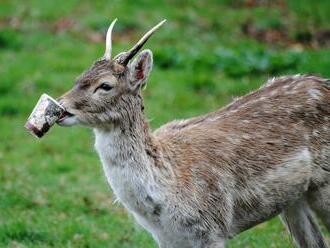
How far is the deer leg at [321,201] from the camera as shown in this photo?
7.05m

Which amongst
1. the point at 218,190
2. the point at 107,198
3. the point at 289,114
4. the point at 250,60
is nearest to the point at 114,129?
the point at 218,190

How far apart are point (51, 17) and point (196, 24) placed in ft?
8.38

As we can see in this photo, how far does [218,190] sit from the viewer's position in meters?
6.80

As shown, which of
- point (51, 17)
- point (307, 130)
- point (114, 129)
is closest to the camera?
point (114, 129)

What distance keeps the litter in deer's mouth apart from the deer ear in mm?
584

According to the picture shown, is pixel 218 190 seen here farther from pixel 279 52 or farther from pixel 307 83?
pixel 279 52

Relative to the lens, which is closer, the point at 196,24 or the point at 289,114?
the point at 289,114

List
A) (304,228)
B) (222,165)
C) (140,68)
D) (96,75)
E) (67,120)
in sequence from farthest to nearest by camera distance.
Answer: (304,228), (222,165), (140,68), (96,75), (67,120)

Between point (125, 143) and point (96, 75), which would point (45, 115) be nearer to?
point (96, 75)

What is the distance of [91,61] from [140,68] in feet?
24.9

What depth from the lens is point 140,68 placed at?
6773 mm

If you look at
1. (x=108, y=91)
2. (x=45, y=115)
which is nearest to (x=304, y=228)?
(x=108, y=91)

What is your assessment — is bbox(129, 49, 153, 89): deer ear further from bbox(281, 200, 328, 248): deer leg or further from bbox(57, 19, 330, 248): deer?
bbox(281, 200, 328, 248): deer leg

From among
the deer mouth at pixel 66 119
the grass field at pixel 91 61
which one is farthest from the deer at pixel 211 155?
the grass field at pixel 91 61
